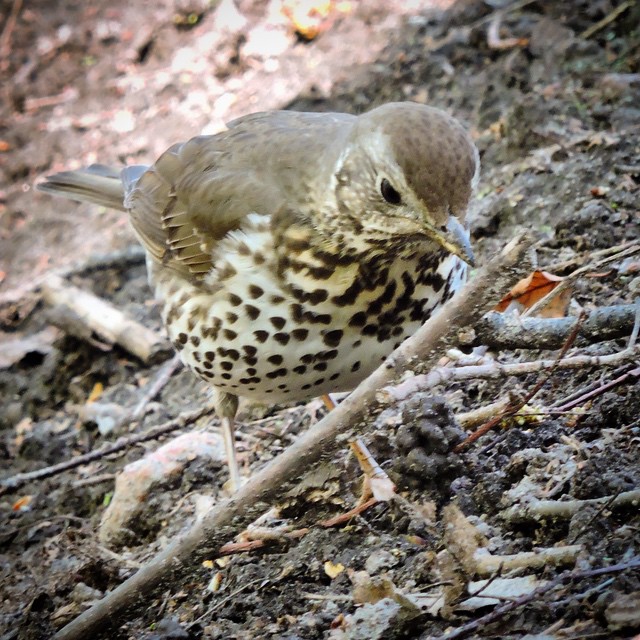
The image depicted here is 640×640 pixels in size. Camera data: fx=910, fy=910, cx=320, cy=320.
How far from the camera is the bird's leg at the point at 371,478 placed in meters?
2.49

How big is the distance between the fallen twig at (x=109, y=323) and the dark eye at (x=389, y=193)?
2.28m

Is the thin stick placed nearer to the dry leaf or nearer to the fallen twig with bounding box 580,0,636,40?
the fallen twig with bounding box 580,0,636,40

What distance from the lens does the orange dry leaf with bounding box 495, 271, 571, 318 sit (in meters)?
2.90

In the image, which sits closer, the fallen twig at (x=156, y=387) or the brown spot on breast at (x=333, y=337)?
the brown spot on breast at (x=333, y=337)

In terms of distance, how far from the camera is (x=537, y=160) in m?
3.76

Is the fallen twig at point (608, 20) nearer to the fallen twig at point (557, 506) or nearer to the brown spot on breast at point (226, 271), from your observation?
the brown spot on breast at point (226, 271)

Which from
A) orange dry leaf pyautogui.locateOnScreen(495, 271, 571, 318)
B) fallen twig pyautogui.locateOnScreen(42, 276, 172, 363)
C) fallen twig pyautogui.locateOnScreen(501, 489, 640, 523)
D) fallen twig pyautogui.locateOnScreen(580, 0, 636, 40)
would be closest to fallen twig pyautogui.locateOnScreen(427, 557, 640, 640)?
fallen twig pyautogui.locateOnScreen(501, 489, 640, 523)

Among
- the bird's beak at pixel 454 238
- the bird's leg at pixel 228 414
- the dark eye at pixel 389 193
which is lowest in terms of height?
the bird's leg at pixel 228 414

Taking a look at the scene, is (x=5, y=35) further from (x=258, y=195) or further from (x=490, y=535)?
(x=490, y=535)

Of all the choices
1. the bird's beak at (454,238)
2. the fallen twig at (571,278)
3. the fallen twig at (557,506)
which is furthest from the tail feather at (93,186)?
the fallen twig at (557,506)

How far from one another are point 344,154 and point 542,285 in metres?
0.88

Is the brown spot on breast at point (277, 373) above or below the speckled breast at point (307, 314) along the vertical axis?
below

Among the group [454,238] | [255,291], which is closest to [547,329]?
[454,238]

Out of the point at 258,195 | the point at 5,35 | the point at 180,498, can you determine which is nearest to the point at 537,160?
the point at 258,195
